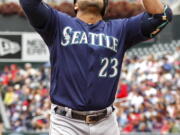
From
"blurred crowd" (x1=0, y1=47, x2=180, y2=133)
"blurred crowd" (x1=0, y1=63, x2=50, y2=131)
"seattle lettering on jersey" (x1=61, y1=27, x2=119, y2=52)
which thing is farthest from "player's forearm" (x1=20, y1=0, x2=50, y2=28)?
"blurred crowd" (x1=0, y1=63, x2=50, y2=131)

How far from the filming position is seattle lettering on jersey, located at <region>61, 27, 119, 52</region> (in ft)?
11.9

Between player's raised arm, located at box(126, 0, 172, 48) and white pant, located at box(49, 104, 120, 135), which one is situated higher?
player's raised arm, located at box(126, 0, 172, 48)

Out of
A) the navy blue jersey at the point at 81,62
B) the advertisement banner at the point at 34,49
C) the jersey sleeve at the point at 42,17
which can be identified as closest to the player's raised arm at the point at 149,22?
the navy blue jersey at the point at 81,62

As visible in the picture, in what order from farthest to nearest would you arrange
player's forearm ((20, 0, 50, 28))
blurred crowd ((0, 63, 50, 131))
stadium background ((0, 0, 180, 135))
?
blurred crowd ((0, 63, 50, 131))
stadium background ((0, 0, 180, 135))
player's forearm ((20, 0, 50, 28))

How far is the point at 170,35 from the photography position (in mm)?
18312

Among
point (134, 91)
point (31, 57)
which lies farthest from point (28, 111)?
point (31, 57)

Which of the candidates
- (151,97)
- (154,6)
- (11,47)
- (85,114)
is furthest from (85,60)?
(11,47)

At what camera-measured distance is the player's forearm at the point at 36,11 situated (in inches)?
136

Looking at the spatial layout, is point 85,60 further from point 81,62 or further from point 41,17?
point 41,17

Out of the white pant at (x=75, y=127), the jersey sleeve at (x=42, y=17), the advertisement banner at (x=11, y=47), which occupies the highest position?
the jersey sleeve at (x=42, y=17)

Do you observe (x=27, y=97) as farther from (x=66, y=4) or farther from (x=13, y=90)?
(x=66, y=4)

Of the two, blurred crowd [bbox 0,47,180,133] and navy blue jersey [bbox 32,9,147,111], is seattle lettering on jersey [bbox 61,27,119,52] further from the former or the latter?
blurred crowd [bbox 0,47,180,133]

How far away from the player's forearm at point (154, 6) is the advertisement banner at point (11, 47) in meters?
16.9

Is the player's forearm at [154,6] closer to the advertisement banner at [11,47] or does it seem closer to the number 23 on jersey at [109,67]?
the number 23 on jersey at [109,67]
